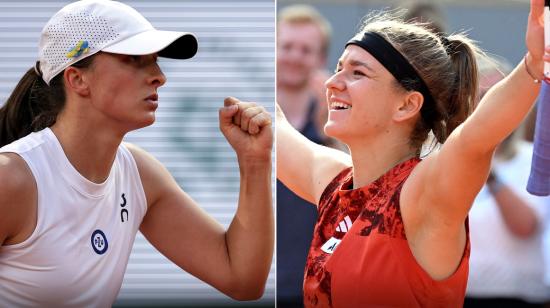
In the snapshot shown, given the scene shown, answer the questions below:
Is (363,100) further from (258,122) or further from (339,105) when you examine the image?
(258,122)

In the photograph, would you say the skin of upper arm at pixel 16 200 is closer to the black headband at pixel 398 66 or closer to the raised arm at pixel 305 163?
the raised arm at pixel 305 163

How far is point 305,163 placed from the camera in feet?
9.47

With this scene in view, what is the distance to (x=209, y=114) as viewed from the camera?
187 inches

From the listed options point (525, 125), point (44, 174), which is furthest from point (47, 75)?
point (525, 125)

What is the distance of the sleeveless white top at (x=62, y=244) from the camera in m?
2.44

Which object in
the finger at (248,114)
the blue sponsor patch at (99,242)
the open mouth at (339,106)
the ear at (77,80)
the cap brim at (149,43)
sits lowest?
the blue sponsor patch at (99,242)

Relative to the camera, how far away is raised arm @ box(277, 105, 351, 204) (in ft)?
9.18

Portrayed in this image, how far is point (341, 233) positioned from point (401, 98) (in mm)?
387

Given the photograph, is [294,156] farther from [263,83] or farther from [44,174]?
[263,83]

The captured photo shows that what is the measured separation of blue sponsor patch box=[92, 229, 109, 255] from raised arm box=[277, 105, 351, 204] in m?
0.62

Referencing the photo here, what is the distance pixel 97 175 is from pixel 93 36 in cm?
37

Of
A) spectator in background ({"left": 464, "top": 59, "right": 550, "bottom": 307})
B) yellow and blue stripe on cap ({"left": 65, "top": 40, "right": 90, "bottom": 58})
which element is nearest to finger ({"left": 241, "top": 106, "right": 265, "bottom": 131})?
yellow and blue stripe on cap ({"left": 65, "top": 40, "right": 90, "bottom": 58})

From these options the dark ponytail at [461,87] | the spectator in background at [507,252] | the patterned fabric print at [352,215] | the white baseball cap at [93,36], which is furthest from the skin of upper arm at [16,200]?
the spectator in background at [507,252]

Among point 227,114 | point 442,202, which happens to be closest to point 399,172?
point 442,202
